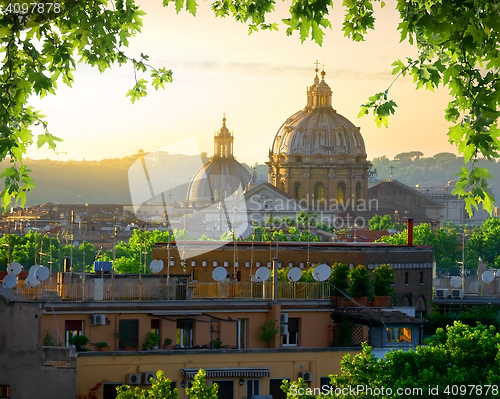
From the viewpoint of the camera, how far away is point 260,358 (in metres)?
23.1

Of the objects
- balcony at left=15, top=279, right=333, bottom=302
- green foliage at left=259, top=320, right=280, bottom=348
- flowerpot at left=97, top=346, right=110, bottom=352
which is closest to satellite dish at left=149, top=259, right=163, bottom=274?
balcony at left=15, top=279, right=333, bottom=302

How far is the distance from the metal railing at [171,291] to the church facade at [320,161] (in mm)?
106637

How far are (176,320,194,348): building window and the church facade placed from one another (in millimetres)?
109948

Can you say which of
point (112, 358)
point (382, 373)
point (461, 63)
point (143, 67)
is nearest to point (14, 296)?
point (112, 358)

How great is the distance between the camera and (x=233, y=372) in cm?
2247

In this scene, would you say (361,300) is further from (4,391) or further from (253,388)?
(4,391)

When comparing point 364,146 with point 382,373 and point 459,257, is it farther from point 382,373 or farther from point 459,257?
point 382,373

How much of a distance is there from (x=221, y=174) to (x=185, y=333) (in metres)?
128

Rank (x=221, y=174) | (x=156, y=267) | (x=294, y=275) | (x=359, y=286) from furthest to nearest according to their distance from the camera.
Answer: (x=221, y=174) < (x=156, y=267) < (x=359, y=286) < (x=294, y=275)

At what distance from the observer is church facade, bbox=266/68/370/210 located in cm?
13825

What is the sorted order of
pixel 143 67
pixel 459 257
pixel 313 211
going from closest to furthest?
pixel 143 67 → pixel 459 257 → pixel 313 211

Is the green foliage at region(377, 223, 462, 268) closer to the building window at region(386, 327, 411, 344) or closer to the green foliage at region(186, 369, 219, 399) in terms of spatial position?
the building window at region(386, 327, 411, 344)

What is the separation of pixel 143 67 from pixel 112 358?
1259 centimetres

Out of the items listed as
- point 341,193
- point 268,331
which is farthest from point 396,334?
point 341,193
